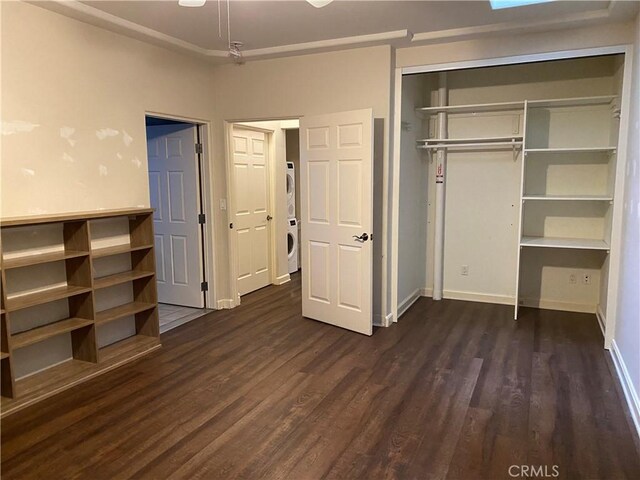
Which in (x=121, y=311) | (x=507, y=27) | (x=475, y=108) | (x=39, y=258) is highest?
(x=507, y=27)

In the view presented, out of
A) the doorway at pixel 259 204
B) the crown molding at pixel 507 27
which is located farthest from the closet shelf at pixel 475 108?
the doorway at pixel 259 204

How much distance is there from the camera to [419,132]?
17.5 feet

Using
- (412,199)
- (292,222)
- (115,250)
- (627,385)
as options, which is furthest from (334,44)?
(627,385)

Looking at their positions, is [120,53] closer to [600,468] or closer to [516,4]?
[516,4]

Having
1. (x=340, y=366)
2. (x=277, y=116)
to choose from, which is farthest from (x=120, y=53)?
(x=340, y=366)

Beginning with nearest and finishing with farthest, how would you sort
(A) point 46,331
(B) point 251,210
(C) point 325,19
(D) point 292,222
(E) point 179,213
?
(A) point 46,331, (C) point 325,19, (E) point 179,213, (B) point 251,210, (D) point 292,222

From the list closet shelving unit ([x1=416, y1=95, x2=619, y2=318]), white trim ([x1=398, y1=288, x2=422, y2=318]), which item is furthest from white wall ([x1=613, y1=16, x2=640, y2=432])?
white trim ([x1=398, y1=288, x2=422, y2=318])

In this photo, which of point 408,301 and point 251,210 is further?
point 251,210

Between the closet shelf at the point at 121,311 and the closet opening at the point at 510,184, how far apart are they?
2.47 meters

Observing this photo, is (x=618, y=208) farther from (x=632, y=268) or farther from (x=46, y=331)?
(x=46, y=331)

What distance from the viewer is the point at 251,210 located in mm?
5848

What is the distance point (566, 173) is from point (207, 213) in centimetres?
389

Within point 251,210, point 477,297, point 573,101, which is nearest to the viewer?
point 573,101

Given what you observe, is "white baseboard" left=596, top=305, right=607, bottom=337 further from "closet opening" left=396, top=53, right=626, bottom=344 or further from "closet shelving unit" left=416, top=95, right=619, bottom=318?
"closet shelving unit" left=416, top=95, right=619, bottom=318
